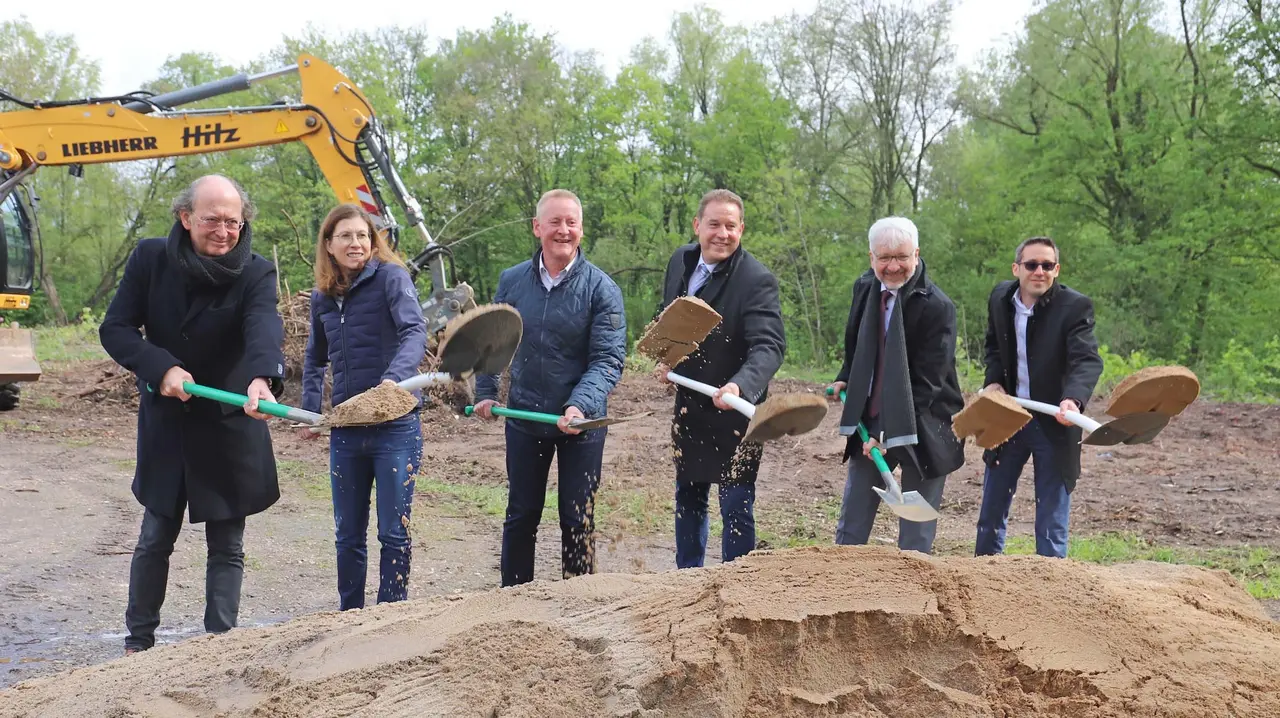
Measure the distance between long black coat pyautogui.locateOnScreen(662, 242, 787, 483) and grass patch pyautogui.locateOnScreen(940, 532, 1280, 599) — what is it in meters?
2.20

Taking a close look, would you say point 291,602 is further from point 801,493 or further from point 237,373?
point 801,493

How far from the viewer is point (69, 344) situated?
2169 centimetres

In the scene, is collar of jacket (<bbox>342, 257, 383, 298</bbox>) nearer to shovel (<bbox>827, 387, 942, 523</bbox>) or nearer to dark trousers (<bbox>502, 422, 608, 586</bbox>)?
dark trousers (<bbox>502, 422, 608, 586</bbox>)

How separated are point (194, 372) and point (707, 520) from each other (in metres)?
2.28

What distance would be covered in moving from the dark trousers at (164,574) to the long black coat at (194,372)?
87 millimetres

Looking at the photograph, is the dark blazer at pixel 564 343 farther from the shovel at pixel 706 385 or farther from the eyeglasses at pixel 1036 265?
the eyeglasses at pixel 1036 265

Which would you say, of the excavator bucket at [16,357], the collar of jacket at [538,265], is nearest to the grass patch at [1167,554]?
the collar of jacket at [538,265]

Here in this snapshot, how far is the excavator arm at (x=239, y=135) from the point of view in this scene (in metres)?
9.88

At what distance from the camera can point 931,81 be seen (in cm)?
2500

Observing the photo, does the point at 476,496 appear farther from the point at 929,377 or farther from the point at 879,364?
the point at 929,377

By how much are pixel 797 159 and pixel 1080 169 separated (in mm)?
7676

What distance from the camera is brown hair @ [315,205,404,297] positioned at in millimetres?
4191

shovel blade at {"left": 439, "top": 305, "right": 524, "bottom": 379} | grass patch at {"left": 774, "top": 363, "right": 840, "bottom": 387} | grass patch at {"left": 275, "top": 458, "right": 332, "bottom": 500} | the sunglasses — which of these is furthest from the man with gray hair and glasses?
grass patch at {"left": 774, "top": 363, "right": 840, "bottom": 387}

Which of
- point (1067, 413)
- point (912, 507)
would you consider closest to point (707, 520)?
point (912, 507)
